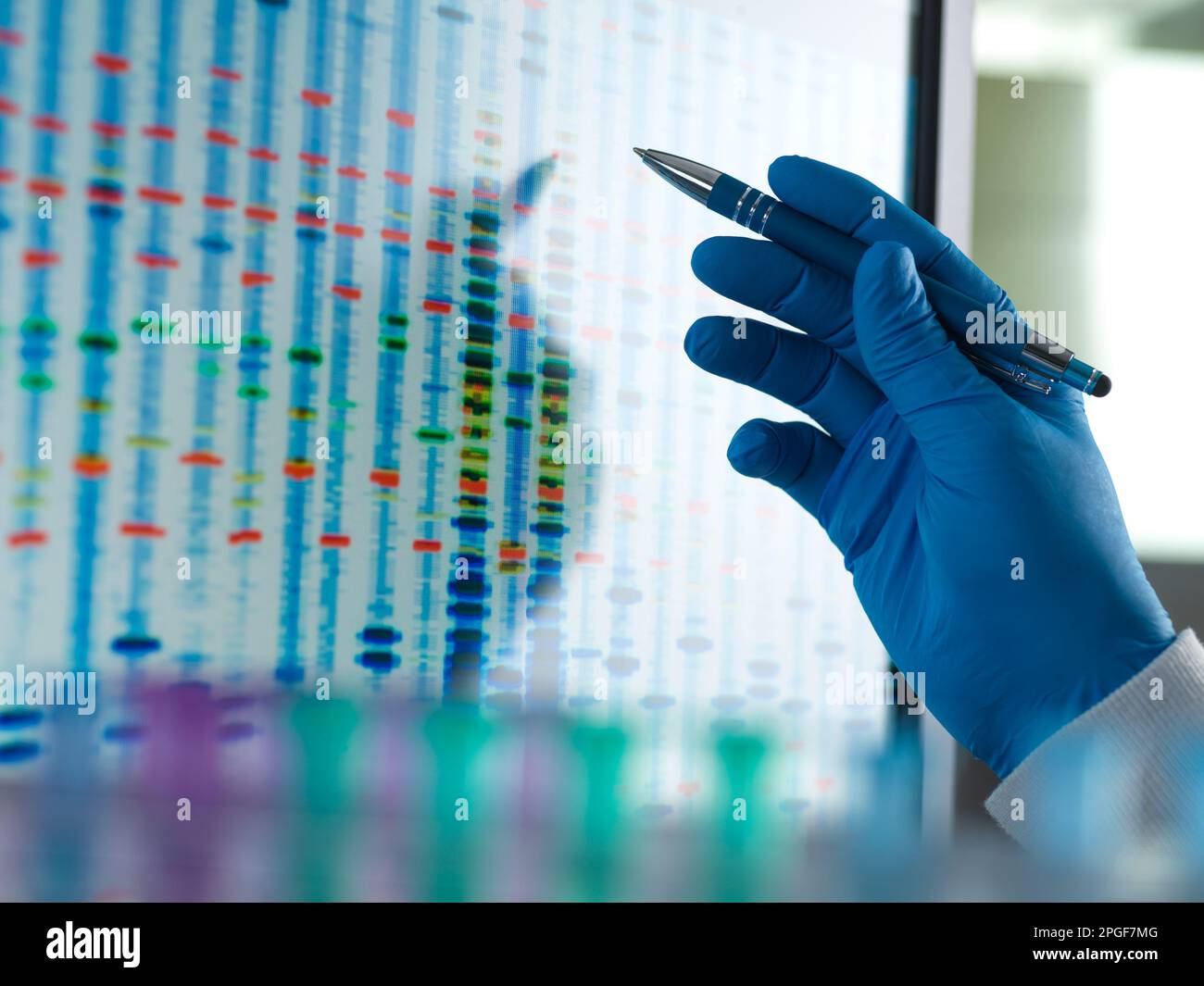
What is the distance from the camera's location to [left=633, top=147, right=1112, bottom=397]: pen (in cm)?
45

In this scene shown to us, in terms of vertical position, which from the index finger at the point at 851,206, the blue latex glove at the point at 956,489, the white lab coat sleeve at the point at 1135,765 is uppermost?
the index finger at the point at 851,206

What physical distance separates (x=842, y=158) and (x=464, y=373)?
0.37 metres

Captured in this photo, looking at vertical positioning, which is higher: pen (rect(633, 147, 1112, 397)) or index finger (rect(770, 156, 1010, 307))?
index finger (rect(770, 156, 1010, 307))

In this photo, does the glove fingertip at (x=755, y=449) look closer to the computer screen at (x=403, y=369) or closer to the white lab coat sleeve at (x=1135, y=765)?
the computer screen at (x=403, y=369)

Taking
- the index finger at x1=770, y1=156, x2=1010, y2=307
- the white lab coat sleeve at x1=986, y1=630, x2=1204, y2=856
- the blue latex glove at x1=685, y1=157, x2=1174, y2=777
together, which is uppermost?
the index finger at x1=770, y1=156, x2=1010, y2=307

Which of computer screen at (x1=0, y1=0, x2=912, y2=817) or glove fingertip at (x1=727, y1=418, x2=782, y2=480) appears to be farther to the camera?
glove fingertip at (x1=727, y1=418, x2=782, y2=480)

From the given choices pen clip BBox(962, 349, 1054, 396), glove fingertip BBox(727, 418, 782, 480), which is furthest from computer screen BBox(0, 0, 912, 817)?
pen clip BBox(962, 349, 1054, 396)

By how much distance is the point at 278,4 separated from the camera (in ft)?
1.43

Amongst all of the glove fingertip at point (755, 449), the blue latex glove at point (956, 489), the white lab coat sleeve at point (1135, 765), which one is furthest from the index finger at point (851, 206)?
the white lab coat sleeve at point (1135, 765)

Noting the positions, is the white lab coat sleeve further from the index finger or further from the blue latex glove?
the index finger

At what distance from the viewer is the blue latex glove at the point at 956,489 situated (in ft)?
1.55

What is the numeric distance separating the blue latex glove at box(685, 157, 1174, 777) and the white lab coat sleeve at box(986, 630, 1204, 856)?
0.01m
